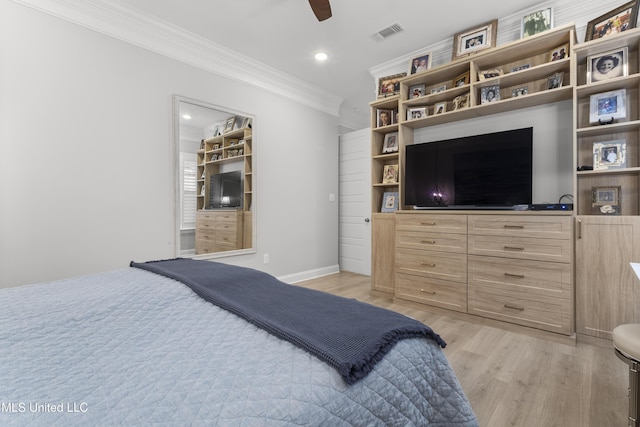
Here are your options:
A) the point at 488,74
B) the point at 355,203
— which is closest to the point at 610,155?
the point at 488,74

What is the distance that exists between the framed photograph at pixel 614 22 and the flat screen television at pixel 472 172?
0.81 meters

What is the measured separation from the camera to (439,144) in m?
3.01

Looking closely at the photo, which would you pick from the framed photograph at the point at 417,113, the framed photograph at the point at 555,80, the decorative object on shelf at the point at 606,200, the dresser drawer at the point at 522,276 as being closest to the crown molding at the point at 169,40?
the framed photograph at the point at 417,113

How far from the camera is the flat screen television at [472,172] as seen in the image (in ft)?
8.38

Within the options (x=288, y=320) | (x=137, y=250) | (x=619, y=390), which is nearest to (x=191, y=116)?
(x=137, y=250)

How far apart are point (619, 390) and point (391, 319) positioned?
1.67 meters

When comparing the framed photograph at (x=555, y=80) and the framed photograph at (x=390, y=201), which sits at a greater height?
the framed photograph at (x=555, y=80)

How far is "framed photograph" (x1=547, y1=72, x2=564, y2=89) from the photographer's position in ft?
8.04

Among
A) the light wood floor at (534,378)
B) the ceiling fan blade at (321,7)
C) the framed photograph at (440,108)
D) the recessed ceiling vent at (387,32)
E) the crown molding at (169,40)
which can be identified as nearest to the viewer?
the light wood floor at (534,378)

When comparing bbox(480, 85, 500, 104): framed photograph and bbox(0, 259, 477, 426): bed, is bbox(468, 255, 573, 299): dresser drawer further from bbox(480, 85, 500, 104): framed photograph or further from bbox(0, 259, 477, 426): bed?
bbox(0, 259, 477, 426): bed

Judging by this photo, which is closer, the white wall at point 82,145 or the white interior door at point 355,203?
the white wall at point 82,145

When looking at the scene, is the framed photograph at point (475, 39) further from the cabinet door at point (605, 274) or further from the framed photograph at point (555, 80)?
the cabinet door at point (605, 274)

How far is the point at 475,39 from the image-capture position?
9.39 ft

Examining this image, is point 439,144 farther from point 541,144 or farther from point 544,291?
point 544,291
